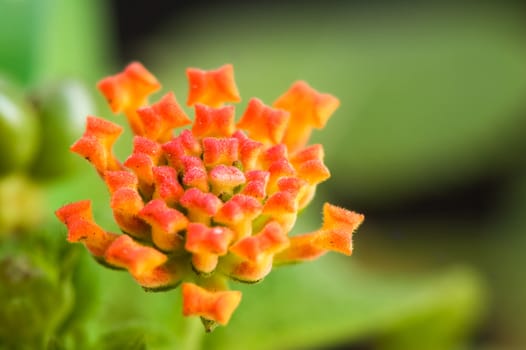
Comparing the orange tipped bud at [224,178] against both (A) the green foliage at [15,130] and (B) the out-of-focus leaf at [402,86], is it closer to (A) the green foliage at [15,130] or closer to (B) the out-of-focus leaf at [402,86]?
(A) the green foliage at [15,130]

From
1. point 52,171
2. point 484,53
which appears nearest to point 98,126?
point 52,171

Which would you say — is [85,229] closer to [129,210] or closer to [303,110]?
[129,210]

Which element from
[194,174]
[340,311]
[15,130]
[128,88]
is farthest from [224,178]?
[340,311]

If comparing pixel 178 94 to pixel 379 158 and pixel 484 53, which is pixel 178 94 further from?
pixel 484 53

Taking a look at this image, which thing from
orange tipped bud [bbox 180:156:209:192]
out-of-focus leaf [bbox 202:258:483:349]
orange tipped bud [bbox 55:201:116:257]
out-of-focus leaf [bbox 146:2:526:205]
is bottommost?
out-of-focus leaf [bbox 202:258:483:349]

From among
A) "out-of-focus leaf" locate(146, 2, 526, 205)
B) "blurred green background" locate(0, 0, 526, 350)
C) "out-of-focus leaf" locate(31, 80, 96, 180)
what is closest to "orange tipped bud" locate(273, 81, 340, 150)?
"out-of-focus leaf" locate(31, 80, 96, 180)

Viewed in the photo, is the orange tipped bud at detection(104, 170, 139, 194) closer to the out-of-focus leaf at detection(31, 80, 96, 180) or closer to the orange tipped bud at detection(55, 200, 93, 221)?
the orange tipped bud at detection(55, 200, 93, 221)

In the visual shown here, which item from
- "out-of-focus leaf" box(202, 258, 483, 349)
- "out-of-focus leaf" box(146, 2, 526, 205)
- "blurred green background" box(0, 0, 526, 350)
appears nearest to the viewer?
"out-of-focus leaf" box(202, 258, 483, 349)
